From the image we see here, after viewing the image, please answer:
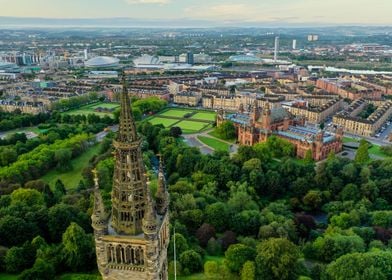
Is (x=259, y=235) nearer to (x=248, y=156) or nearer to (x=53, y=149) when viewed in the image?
(x=248, y=156)

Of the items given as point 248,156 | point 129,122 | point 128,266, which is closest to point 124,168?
point 129,122

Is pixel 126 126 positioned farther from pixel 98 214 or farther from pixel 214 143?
pixel 214 143

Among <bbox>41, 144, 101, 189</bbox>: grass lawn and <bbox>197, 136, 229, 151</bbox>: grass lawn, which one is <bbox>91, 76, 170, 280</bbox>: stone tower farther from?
<bbox>197, 136, 229, 151</bbox>: grass lawn

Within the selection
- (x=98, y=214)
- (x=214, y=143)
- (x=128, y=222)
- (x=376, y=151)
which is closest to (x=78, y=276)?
(x=98, y=214)

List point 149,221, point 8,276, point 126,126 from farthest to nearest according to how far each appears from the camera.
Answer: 1. point 8,276
2. point 149,221
3. point 126,126

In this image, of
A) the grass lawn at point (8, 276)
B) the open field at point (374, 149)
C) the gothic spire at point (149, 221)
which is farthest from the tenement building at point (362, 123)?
the gothic spire at point (149, 221)

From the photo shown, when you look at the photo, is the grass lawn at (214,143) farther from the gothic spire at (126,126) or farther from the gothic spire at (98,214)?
the gothic spire at (126,126)
